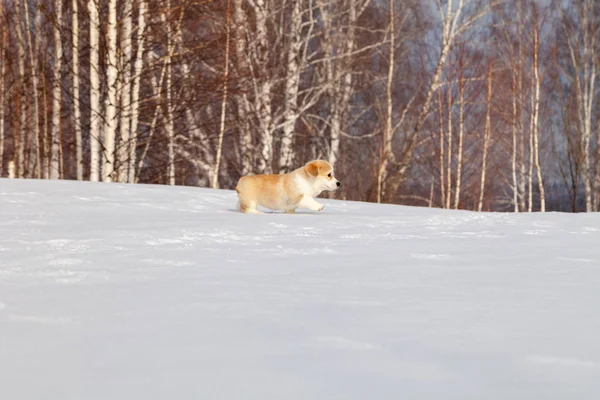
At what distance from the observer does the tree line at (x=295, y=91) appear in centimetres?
1205

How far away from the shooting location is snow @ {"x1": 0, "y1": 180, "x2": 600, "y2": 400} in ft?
5.25

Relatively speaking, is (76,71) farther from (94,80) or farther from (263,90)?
(263,90)

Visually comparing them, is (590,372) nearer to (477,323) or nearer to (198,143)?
(477,323)

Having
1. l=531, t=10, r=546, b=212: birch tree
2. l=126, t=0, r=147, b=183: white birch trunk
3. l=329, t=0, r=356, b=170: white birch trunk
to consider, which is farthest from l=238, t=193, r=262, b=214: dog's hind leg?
l=531, t=10, r=546, b=212: birch tree

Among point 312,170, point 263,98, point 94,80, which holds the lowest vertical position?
point 312,170

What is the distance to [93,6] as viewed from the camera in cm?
1079

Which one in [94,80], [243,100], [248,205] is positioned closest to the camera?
[248,205]

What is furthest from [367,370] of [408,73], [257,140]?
[408,73]

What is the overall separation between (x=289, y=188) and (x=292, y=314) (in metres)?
3.40

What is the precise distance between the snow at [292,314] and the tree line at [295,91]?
25.3ft

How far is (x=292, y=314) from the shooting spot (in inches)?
86.6

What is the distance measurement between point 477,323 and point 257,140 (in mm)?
13887

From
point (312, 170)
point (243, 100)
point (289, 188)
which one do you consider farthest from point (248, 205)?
point (243, 100)

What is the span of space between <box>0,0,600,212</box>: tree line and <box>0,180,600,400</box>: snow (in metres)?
7.71
